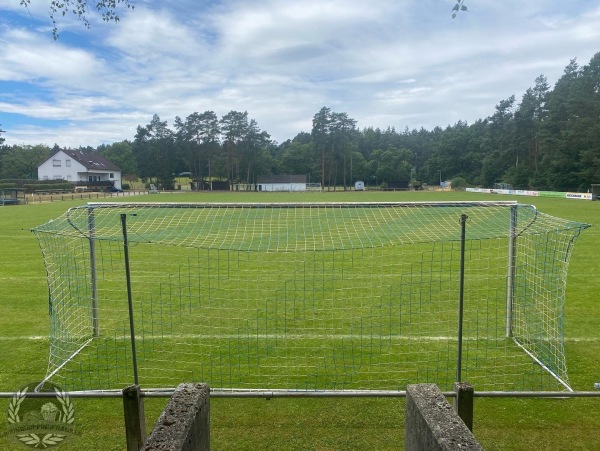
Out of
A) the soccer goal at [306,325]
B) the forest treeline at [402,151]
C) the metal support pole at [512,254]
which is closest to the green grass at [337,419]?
the soccer goal at [306,325]

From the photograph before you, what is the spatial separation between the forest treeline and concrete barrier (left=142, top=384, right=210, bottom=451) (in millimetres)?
54675

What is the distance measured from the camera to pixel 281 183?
80250 millimetres

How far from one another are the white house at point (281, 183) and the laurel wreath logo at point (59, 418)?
248ft

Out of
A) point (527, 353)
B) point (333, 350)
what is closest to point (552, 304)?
Answer: point (527, 353)

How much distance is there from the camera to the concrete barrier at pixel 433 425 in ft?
6.61

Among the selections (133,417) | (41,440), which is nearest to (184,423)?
(133,417)

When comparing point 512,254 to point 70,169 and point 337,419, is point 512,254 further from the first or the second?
point 70,169

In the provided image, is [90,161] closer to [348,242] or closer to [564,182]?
A: [564,182]

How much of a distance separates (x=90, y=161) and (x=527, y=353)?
7903cm

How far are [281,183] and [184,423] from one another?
258 feet

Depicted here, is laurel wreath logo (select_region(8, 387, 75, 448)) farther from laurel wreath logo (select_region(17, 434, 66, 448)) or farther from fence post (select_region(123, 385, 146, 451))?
fence post (select_region(123, 385, 146, 451))

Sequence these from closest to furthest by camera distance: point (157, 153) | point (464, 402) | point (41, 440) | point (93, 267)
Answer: point (464, 402) → point (41, 440) → point (93, 267) → point (157, 153)

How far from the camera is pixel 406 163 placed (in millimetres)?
90375

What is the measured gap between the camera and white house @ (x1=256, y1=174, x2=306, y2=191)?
79.8 meters
